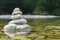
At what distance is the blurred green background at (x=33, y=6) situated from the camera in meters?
32.9

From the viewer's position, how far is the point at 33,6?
1375 inches

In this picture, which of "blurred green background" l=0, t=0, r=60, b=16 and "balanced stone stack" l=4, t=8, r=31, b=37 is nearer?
"balanced stone stack" l=4, t=8, r=31, b=37

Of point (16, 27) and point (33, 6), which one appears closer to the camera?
point (16, 27)

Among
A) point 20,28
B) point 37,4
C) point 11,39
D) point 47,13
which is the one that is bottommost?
point 11,39

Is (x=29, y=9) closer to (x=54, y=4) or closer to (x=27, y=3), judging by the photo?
(x=27, y=3)

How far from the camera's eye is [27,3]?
3525cm

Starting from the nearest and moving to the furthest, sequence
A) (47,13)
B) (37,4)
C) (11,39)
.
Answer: (11,39), (47,13), (37,4)

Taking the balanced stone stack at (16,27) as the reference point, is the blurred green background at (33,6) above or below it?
above

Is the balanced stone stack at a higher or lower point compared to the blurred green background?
lower

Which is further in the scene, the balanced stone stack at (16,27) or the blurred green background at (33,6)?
the blurred green background at (33,6)

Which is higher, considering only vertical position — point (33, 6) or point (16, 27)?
point (33, 6)

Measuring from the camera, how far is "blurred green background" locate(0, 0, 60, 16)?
3291cm

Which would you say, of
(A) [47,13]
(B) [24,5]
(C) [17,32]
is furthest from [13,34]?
(B) [24,5]

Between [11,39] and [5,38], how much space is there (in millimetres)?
521
